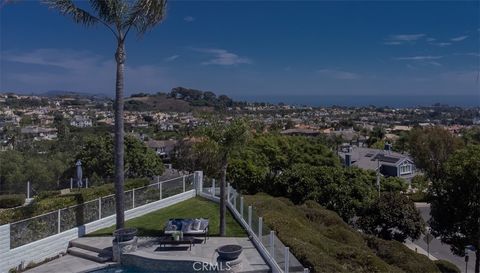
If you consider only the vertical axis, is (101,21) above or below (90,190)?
above

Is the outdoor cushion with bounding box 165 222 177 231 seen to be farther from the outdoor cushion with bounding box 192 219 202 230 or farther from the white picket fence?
the white picket fence

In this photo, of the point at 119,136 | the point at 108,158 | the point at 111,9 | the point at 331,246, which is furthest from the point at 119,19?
the point at 108,158

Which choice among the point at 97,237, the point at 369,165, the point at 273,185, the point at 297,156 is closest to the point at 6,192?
the point at 97,237

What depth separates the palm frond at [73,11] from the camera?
1254cm

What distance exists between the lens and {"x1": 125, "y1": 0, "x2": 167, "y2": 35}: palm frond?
41.9ft

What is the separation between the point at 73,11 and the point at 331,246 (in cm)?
1078

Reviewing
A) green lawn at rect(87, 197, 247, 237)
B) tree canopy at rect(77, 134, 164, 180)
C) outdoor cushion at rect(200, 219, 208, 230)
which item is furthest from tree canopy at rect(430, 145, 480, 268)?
tree canopy at rect(77, 134, 164, 180)

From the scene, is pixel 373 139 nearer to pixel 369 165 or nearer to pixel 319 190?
pixel 369 165

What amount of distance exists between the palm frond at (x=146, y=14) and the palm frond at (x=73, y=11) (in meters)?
1.16

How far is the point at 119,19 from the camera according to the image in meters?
13.0

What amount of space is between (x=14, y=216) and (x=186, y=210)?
6140 millimetres

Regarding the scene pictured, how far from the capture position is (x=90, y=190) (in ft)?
53.7

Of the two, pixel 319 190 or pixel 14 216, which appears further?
pixel 319 190

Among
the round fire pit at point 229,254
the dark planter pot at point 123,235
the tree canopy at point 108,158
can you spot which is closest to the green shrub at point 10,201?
the dark planter pot at point 123,235
